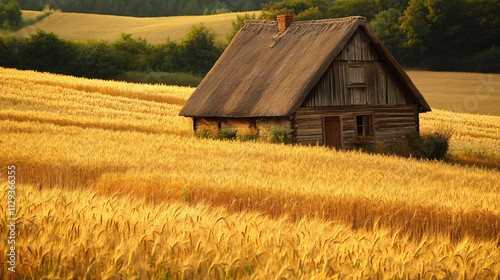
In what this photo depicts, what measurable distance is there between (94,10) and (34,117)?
249ft

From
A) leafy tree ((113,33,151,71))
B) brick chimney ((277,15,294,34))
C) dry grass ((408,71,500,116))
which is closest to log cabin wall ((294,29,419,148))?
brick chimney ((277,15,294,34))

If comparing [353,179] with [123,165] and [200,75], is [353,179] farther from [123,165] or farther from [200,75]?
[200,75]

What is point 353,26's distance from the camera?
22.2 metres

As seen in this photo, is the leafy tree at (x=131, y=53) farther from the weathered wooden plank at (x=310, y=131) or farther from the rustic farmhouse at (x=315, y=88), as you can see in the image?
the weathered wooden plank at (x=310, y=131)

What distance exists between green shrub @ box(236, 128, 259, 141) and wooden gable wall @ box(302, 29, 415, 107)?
2.25 m

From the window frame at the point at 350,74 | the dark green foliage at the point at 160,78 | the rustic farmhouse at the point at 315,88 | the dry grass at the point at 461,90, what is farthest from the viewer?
the dark green foliage at the point at 160,78

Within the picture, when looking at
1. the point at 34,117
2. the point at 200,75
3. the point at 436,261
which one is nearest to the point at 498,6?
the point at 200,75

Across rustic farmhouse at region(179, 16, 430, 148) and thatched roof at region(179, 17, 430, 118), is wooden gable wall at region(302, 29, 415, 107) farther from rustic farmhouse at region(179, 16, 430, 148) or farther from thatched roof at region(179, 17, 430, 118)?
thatched roof at region(179, 17, 430, 118)

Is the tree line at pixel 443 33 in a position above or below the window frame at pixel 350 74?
above

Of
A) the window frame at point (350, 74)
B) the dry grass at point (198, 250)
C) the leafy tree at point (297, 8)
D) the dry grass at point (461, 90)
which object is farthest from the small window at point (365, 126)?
the leafy tree at point (297, 8)

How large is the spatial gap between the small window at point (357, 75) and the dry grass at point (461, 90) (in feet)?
78.7

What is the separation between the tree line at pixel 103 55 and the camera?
49500mm

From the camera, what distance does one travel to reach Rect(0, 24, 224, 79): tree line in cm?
4950

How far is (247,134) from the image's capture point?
22.1 meters
